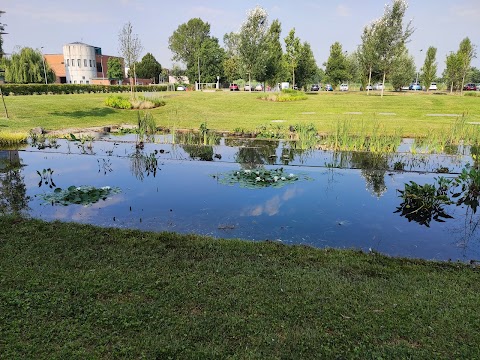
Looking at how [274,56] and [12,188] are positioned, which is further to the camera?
[274,56]

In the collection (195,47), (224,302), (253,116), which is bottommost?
(224,302)

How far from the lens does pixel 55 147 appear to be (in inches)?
416

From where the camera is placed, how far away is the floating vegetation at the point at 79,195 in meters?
5.91

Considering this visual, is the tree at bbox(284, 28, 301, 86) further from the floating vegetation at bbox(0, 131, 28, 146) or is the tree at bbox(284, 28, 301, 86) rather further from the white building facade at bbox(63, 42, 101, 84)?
the white building facade at bbox(63, 42, 101, 84)

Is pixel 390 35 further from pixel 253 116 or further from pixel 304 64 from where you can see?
pixel 253 116

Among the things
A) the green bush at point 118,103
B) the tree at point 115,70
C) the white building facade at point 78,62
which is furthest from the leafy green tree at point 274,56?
the white building facade at point 78,62

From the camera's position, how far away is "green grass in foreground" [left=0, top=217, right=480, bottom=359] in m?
2.57

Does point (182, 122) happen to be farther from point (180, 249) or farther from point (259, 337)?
point (259, 337)

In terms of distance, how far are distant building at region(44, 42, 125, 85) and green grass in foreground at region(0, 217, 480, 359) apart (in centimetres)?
7611

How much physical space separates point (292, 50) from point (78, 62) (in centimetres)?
5347

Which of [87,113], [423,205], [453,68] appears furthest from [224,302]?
[453,68]

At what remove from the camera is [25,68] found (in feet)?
166

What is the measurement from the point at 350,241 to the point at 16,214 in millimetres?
4845

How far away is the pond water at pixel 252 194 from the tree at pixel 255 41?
27.9 m
